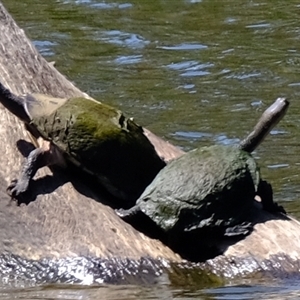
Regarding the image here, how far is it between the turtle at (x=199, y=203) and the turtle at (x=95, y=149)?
0.42 feet

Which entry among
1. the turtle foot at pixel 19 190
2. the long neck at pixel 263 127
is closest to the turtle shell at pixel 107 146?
the turtle foot at pixel 19 190

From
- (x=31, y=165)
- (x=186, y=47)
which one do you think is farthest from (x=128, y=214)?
(x=186, y=47)

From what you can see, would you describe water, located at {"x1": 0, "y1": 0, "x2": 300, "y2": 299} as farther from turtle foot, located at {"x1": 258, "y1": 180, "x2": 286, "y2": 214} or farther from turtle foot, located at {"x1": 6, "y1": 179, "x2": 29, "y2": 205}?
turtle foot, located at {"x1": 6, "y1": 179, "x2": 29, "y2": 205}

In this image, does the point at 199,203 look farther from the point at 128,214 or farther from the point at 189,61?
the point at 189,61

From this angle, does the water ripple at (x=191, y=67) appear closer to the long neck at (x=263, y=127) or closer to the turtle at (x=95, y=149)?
the long neck at (x=263, y=127)

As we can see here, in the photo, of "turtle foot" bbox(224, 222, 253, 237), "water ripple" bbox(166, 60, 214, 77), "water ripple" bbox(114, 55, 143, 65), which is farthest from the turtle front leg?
"water ripple" bbox(114, 55, 143, 65)

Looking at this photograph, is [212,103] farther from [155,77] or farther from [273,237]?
[273,237]

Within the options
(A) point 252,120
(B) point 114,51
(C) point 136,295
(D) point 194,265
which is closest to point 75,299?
(C) point 136,295

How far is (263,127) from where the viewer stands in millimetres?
5598

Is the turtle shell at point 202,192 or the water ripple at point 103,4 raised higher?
the turtle shell at point 202,192

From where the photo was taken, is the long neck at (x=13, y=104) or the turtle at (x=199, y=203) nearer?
the turtle at (x=199, y=203)

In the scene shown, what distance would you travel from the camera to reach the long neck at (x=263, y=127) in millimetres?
5539

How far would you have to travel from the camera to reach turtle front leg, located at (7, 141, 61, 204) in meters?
4.98

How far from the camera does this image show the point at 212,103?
924 centimetres
